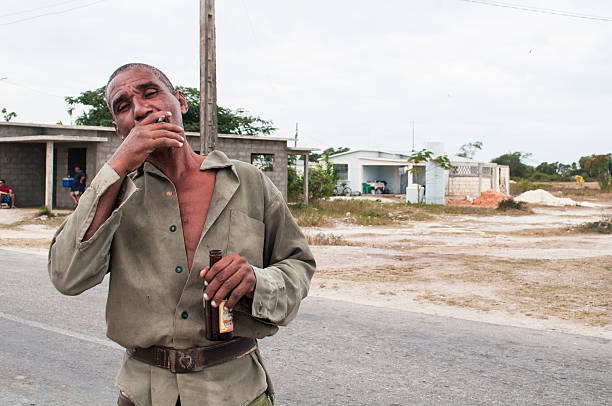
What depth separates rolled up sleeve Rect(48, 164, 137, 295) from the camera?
1.56m

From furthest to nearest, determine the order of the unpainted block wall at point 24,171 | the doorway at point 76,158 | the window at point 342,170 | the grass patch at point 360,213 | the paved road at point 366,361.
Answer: the window at point 342,170 < the doorway at point 76,158 < the unpainted block wall at point 24,171 < the grass patch at point 360,213 < the paved road at point 366,361

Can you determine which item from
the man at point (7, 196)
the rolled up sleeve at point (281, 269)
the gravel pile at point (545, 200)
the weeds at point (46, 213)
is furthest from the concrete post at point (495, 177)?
the rolled up sleeve at point (281, 269)

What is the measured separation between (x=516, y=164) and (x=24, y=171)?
2716 inches

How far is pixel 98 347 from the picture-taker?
5762mm

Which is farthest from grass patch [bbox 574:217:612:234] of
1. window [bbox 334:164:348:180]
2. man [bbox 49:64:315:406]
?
window [bbox 334:164:348:180]

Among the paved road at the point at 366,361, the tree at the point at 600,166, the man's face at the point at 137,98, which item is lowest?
the paved road at the point at 366,361

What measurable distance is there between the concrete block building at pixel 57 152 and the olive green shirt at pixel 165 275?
22789mm

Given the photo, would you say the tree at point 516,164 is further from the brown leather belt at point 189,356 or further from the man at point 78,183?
the brown leather belt at point 189,356

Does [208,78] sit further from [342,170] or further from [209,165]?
[342,170]

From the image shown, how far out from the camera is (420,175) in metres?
46.2

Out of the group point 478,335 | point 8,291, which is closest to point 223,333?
point 478,335

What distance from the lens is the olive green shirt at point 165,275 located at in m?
1.60

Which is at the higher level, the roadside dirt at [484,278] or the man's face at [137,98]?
the man's face at [137,98]

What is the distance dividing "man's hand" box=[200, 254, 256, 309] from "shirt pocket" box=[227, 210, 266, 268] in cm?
15
